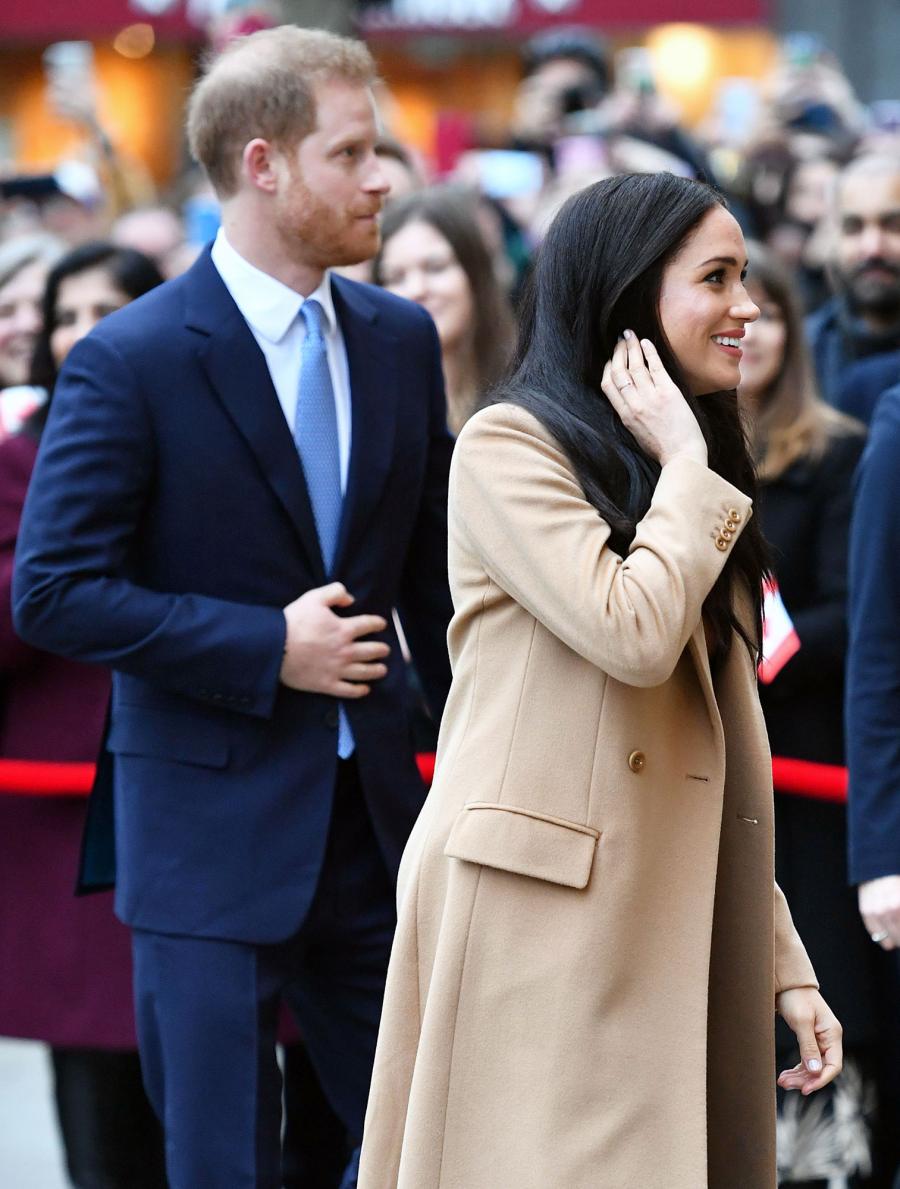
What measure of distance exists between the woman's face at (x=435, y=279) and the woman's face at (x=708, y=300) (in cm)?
239

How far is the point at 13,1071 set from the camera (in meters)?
6.34

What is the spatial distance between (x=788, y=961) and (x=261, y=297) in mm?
1489

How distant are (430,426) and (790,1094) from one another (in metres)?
1.87

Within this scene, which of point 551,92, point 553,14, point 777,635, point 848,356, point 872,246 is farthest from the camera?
Answer: point 553,14

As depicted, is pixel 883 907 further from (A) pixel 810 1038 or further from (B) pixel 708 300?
(B) pixel 708 300

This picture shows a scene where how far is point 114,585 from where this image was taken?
3.42 m

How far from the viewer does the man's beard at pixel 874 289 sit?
591 centimetres

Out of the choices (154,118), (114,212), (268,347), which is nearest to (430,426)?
(268,347)

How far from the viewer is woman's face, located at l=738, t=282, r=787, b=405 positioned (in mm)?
4957

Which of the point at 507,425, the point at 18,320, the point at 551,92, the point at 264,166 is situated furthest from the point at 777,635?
the point at 551,92

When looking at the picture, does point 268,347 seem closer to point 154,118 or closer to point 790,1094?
point 790,1094

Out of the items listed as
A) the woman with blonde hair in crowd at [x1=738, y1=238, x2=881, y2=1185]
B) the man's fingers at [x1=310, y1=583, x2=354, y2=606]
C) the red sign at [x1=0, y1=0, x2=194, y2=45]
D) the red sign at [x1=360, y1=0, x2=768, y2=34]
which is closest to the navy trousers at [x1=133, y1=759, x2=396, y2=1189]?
the man's fingers at [x1=310, y1=583, x2=354, y2=606]

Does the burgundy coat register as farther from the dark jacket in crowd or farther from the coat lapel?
the dark jacket in crowd

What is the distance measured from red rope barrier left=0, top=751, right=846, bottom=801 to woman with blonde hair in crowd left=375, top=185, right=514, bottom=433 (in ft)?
3.72
